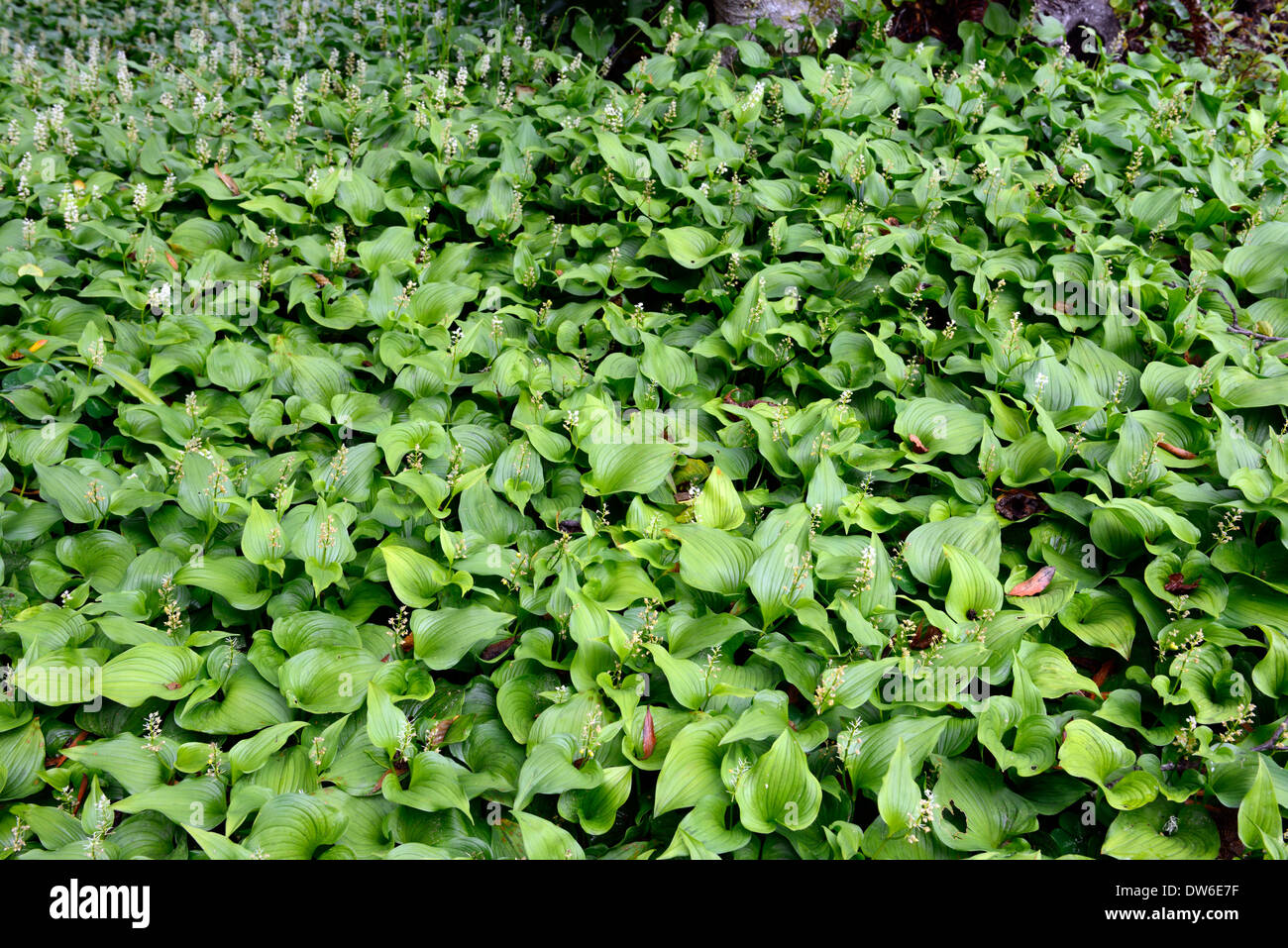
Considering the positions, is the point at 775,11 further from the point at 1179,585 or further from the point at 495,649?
the point at 495,649

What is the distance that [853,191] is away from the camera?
5.61 metres

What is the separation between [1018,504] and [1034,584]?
1.73 ft

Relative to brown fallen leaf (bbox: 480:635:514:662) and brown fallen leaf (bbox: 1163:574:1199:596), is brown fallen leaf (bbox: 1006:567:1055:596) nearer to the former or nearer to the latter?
brown fallen leaf (bbox: 1163:574:1199:596)

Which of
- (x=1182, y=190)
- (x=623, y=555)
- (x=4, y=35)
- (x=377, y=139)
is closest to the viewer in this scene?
(x=623, y=555)

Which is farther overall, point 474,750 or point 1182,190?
point 1182,190

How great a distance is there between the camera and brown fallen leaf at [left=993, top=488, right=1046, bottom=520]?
12.9 ft

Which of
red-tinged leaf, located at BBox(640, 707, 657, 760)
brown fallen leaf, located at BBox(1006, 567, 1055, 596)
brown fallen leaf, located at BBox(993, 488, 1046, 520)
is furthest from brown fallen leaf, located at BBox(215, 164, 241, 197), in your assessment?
brown fallen leaf, located at BBox(1006, 567, 1055, 596)

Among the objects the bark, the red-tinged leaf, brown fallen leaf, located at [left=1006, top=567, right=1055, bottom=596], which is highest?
the bark

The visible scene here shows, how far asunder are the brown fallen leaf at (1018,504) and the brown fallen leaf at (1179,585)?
0.57 m

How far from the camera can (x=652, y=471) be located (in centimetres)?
387

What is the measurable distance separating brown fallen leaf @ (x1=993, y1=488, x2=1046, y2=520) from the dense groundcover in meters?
0.07
